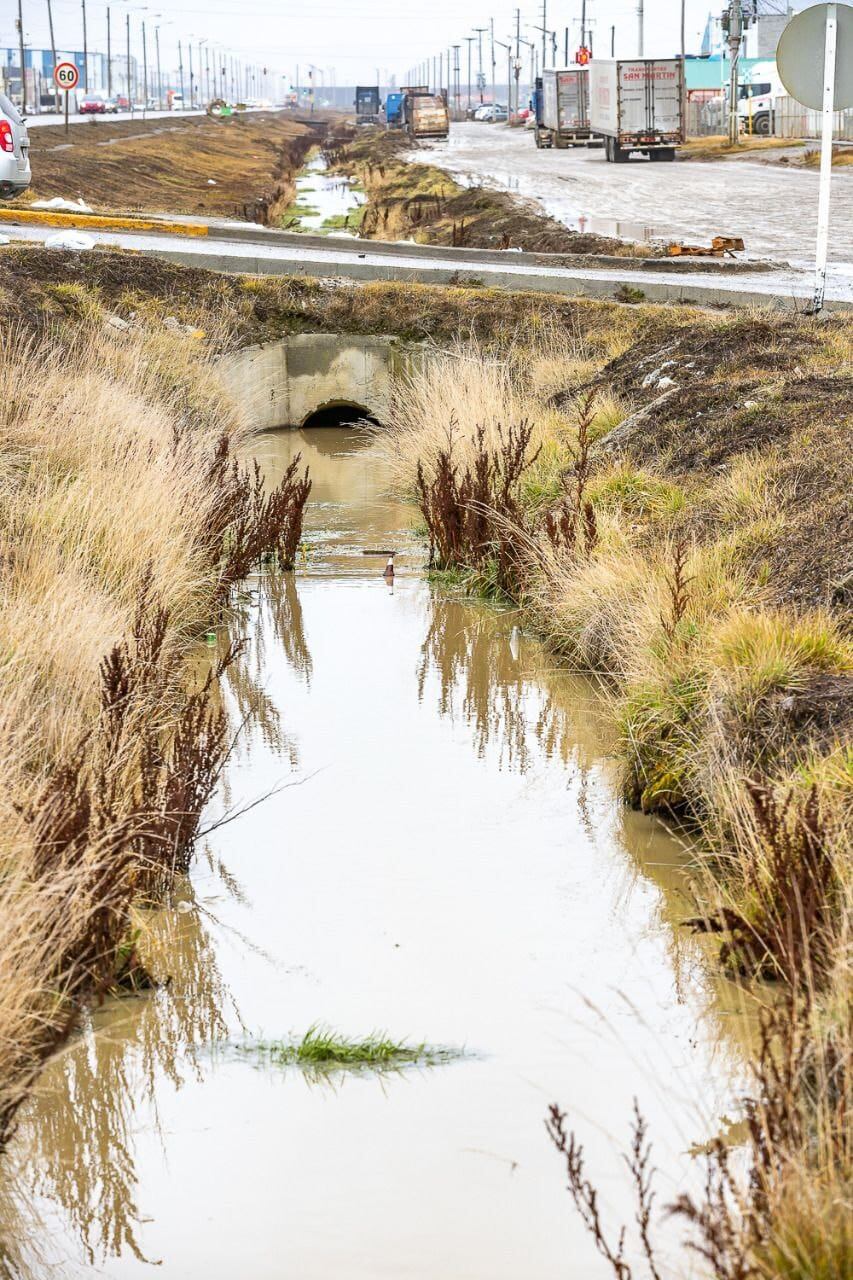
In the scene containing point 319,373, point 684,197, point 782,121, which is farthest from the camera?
point 782,121

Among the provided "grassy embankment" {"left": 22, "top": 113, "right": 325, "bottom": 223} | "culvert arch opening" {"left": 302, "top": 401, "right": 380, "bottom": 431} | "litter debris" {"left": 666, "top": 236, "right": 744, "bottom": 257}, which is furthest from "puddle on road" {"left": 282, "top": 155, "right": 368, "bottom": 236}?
"culvert arch opening" {"left": 302, "top": 401, "right": 380, "bottom": 431}

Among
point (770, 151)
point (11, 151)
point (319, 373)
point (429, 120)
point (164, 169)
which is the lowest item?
point (319, 373)

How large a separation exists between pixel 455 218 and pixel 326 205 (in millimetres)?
14815

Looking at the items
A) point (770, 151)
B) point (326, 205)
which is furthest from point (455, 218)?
point (770, 151)

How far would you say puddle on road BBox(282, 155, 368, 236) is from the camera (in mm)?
38341

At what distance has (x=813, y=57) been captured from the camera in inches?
502

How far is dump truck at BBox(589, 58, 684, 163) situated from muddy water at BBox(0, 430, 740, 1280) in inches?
1735

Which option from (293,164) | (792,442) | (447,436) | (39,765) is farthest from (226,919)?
(293,164)

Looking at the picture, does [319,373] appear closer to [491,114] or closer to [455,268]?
[455,268]

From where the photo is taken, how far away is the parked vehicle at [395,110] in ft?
358

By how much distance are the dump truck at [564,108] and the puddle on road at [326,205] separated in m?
8.94

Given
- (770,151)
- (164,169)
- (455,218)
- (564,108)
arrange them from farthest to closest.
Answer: (564,108), (770,151), (164,169), (455,218)

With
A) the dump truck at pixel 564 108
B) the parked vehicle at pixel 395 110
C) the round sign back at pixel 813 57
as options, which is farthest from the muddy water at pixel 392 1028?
the parked vehicle at pixel 395 110

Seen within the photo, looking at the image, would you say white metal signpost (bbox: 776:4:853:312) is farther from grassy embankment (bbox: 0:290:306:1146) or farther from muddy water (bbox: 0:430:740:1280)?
muddy water (bbox: 0:430:740:1280)
